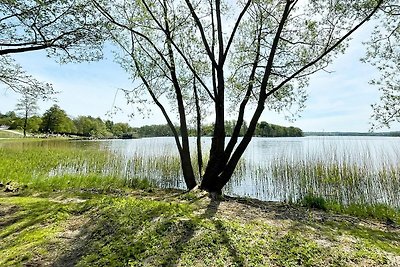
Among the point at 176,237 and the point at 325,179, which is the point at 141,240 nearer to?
the point at 176,237

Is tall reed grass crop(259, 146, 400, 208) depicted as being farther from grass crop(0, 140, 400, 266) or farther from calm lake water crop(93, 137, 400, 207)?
grass crop(0, 140, 400, 266)

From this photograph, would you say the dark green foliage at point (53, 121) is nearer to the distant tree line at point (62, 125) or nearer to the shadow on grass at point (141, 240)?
the distant tree line at point (62, 125)

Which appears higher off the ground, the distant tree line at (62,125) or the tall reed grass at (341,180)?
the distant tree line at (62,125)

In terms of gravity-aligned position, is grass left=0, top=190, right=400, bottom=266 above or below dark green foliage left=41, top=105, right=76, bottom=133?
below

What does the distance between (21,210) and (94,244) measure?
1.98 metres

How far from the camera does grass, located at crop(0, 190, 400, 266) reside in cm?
255

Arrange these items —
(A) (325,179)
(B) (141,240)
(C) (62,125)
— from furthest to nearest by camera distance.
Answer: (C) (62,125)
(A) (325,179)
(B) (141,240)

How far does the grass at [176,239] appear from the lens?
255 cm

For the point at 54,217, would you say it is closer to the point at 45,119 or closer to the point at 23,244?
the point at 23,244

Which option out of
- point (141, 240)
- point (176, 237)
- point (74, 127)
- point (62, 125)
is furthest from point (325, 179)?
point (74, 127)

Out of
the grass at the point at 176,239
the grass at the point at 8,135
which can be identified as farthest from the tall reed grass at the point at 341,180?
the grass at the point at 8,135

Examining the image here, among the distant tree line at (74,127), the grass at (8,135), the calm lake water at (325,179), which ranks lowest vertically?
the calm lake water at (325,179)

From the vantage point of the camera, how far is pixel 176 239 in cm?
284

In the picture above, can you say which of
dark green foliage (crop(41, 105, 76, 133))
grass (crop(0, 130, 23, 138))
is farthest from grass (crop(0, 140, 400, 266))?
grass (crop(0, 130, 23, 138))
